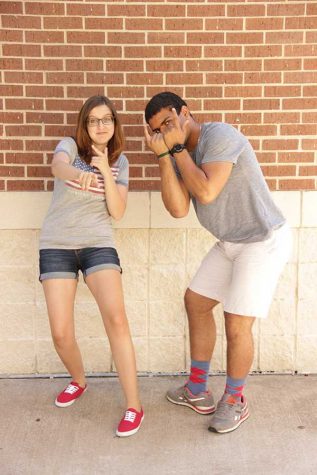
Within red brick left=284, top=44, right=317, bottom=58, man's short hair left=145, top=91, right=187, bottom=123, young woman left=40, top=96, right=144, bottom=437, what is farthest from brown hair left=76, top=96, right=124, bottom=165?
red brick left=284, top=44, right=317, bottom=58

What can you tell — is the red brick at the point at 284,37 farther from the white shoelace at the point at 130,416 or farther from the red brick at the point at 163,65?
the white shoelace at the point at 130,416

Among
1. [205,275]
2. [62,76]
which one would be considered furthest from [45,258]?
[62,76]

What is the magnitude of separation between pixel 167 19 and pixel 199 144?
1.09 m

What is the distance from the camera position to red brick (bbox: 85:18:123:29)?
403cm

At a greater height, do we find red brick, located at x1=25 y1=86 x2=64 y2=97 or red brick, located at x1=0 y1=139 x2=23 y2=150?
red brick, located at x1=25 y1=86 x2=64 y2=97

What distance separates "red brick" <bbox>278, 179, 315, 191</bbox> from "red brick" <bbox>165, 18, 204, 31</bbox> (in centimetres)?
115

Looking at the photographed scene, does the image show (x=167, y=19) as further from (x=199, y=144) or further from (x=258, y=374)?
(x=258, y=374)

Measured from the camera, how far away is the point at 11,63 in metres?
4.04

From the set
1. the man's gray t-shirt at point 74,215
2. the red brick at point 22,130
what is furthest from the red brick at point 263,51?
the red brick at point 22,130

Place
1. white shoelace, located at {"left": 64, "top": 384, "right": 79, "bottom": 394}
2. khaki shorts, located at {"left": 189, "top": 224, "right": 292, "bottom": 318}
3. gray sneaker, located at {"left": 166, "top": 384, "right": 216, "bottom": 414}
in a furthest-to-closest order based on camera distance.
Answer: white shoelace, located at {"left": 64, "top": 384, "right": 79, "bottom": 394}, gray sneaker, located at {"left": 166, "top": 384, "right": 216, "bottom": 414}, khaki shorts, located at {"left": 189, "top": 224, "right": 292, "bottom": 318}

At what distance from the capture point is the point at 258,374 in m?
4.38

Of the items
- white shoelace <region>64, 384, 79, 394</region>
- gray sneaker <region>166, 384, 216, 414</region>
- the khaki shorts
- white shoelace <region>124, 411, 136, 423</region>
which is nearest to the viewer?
the khaki shorts

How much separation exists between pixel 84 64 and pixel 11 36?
495mm

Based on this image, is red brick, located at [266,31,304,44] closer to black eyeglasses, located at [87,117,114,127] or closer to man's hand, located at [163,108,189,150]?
man's hand, located at [163,108,189,150]
